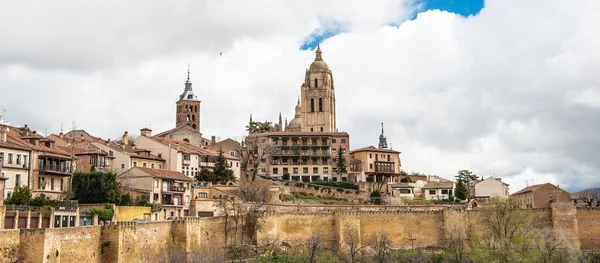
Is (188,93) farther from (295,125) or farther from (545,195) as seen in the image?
(545,195)

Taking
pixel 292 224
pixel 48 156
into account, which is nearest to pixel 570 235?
pixel 292 224

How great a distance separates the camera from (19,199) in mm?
43406

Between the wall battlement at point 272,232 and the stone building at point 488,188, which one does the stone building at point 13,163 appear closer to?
the wall battlement at point 272,232

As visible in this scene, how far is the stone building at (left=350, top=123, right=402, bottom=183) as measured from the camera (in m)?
91.2

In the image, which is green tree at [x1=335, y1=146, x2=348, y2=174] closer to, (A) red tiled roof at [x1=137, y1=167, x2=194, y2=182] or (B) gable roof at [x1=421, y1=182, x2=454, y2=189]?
(B) gable roof at [x1=421, y1=182, x2=454, y2=189]

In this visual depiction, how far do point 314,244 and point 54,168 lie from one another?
69.1 feet

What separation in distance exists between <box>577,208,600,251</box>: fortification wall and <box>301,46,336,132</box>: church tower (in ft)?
181

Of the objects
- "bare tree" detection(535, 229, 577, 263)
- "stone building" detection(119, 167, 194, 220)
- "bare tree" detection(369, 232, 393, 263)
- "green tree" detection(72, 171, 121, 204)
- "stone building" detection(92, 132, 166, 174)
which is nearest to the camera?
"green tree" detection(72, 171, 121, 204)

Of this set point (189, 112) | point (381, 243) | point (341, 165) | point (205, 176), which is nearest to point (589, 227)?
point (381, 243)

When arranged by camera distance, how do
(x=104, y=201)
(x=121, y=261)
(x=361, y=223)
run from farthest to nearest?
(x=361, y=223) → (x=104, y=201) → (x=121, y=261)

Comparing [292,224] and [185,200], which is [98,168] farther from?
[292,224]

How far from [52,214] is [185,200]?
20637 millimetres

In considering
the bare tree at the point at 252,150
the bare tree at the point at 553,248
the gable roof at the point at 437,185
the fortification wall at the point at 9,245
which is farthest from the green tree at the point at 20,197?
the gable roof at the point at 437,185

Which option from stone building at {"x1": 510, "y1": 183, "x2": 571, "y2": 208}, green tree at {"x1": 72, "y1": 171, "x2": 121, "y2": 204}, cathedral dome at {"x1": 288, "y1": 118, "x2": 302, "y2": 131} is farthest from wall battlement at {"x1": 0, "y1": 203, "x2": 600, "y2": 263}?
cathedral dome at {"x1": 288, "y1": 118, "x2": 302, "y2": 131}
